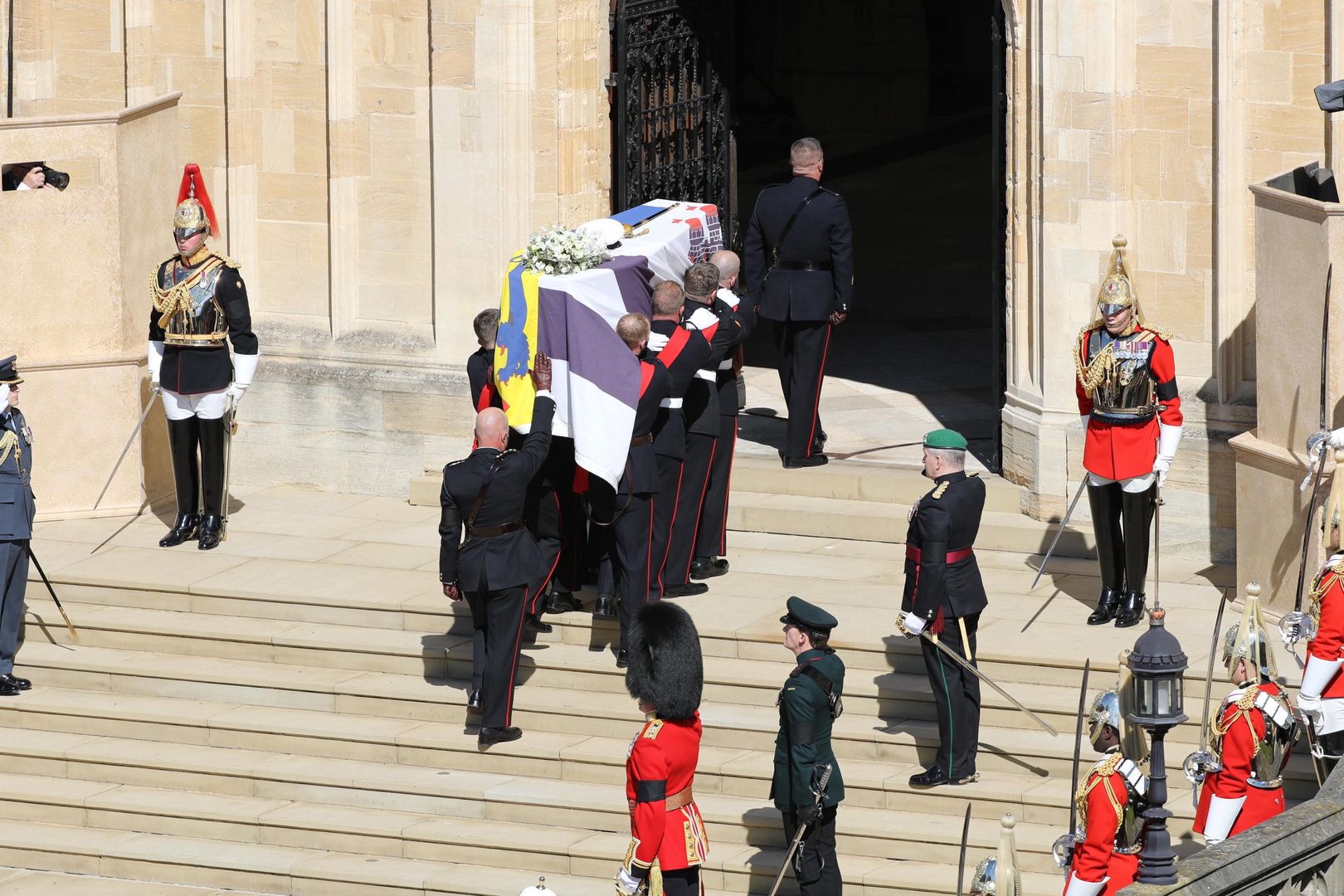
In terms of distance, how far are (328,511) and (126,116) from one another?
2.74m

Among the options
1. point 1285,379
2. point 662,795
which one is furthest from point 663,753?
point 1285,379

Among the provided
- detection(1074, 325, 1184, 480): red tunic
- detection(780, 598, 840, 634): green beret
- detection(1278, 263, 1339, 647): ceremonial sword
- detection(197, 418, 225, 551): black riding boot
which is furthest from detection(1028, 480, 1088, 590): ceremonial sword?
detection(197, 418, 225, 551): black riding boot

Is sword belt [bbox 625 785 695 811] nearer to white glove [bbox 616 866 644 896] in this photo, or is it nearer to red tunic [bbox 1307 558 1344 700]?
white glove [bbox 616 866 644 896]

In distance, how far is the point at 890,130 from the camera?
28.8 meters

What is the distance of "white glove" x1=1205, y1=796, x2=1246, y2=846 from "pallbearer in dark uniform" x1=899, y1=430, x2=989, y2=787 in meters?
1.38

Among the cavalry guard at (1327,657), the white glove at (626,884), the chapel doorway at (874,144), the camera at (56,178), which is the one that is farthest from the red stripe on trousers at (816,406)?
the white glove at (626,884)

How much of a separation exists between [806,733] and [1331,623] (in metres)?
2.41

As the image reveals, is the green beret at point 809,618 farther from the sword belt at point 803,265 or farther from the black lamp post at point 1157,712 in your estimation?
the sword belt at point 803,265

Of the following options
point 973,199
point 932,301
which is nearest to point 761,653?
point 932,301

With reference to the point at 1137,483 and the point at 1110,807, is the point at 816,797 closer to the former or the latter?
the point at 1110,807

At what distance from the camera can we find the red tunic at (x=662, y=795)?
35.2 ft

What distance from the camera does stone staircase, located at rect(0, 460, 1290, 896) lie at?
486 inches

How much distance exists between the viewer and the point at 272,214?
55.5ft

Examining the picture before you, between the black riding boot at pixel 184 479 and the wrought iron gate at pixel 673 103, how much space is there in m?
3.12
